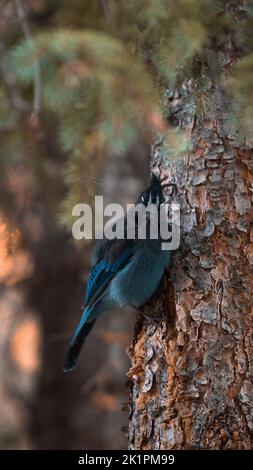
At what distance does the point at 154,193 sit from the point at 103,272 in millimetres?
656

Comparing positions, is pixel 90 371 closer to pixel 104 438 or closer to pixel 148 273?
pixel 104 438

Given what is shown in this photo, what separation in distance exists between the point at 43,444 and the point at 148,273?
10.2 ft

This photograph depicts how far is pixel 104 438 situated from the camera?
607 cm

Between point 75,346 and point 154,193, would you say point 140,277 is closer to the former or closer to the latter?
point 154,193

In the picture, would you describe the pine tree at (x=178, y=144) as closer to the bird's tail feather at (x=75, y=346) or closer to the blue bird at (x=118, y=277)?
the blue bird at (x=118, y=277)

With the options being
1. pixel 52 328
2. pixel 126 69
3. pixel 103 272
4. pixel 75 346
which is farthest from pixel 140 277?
pixel 52 328

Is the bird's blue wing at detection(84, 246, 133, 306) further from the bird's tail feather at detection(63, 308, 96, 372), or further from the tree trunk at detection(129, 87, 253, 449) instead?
the tree trunk at detection(129, 87, 253, 449)

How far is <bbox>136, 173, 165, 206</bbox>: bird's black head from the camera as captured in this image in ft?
11.6

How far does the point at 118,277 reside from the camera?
3.90 metres

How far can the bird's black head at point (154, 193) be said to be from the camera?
3.55 meters

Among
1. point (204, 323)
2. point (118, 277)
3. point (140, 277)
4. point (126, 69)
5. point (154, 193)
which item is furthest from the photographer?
point (118, 277)

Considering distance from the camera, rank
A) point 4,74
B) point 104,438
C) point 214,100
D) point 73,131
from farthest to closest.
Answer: point 104,438 < point 214,100 < point 4,74 < point 73,131
